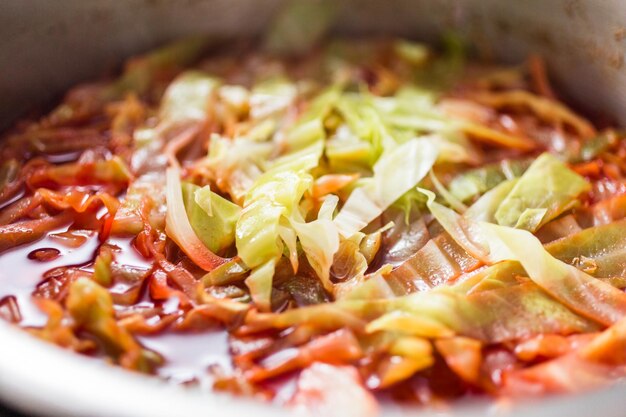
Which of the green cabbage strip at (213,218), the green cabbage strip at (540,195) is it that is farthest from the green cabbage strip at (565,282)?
the green cabbage strip at (213,218)

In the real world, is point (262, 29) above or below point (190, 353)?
above

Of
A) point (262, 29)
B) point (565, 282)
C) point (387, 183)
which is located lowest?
point (565, 282)

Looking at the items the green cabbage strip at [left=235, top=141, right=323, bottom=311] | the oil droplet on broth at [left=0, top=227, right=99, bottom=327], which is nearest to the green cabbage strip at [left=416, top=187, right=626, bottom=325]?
the green cabbage strip at [left=235, top=141, right=323, bottom=311]

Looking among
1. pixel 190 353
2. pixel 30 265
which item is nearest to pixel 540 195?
pixel 190 353

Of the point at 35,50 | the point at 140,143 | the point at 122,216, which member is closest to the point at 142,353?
the point at 122,216

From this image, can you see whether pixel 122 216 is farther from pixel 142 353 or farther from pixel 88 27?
pixel 88 27

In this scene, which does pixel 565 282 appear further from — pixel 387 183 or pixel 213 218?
pixel 213 218

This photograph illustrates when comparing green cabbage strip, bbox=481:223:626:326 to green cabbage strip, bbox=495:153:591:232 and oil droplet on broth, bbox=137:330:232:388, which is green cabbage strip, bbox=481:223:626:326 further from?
oil droplet on broth, bbox=137:330:232:388

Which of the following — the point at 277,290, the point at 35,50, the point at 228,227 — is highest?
the point at 35,50

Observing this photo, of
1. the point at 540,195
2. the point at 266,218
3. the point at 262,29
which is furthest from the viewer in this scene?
the point at 262,29

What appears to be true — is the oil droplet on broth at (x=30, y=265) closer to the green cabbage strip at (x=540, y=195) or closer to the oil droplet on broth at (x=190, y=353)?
the oil droplet on broth at (x=190, y=353)

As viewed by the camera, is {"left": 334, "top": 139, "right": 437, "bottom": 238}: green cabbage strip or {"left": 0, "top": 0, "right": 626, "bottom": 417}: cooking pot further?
{"left": 0, "top": 0, "right": 626, "bottom": 417}: cooking pot
